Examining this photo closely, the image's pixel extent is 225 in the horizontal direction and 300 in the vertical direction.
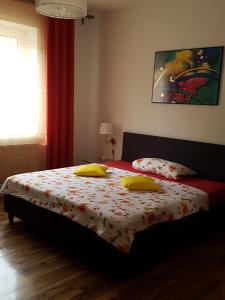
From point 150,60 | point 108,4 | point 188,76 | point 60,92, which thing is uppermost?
point 108,4

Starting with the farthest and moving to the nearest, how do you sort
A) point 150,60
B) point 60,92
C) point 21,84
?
point 60,92 < point 150,60 < point 21,84

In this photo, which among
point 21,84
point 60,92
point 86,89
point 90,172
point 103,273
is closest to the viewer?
point 103,273

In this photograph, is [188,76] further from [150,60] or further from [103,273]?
[103,273]

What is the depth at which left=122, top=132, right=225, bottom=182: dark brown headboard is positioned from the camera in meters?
3.56

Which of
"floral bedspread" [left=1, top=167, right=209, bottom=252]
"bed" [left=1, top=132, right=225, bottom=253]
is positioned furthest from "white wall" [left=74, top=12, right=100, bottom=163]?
"floral bedspread" [left=1, top=167, right=209, bottom=252]

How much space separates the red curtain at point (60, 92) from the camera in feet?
14.3

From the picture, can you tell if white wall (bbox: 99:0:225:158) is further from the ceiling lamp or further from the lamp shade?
the ceiling lamp

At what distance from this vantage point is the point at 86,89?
5.07 metres

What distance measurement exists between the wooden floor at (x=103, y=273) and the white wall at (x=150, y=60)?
157 centimetres

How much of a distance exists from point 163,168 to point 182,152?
0.40 m

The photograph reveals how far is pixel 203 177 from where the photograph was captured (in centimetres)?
371

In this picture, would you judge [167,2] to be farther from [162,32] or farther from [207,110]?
[207,110]

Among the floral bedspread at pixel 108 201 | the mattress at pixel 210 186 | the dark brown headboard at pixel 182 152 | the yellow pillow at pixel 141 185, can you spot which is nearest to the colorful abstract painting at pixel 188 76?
the dark brown headboard at pixel 182 152

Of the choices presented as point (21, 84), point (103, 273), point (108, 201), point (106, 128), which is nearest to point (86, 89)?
point (106, 128)
